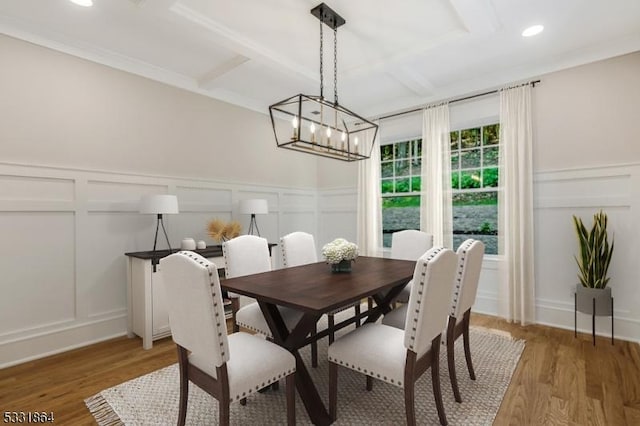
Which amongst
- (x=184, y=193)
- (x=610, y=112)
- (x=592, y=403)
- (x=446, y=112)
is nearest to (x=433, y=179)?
(x=446, y=112)

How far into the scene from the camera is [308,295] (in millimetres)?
1900

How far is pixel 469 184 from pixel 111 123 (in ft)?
14.0

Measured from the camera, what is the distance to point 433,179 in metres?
4.25

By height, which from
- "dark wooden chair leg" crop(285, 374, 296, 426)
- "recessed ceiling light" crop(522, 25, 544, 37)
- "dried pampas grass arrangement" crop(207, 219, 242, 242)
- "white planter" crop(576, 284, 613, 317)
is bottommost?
"dark wooden chair leg" crop(285, 374, 296, 426)

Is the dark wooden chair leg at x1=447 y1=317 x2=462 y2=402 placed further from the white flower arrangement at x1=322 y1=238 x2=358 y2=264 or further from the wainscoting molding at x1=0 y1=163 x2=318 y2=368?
the wainscoting molding at x1=0 y1=163 x2=318 y2=368

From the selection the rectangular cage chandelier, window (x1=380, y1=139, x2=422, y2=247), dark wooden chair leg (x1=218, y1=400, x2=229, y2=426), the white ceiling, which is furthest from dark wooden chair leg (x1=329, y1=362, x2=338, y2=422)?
window (x1=380, y1=139, x2=422, y2=247)

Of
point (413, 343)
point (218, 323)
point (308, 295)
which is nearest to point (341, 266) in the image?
point (308, 295)

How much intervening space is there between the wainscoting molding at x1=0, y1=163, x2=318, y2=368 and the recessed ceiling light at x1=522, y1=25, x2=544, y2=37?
392 centimetres

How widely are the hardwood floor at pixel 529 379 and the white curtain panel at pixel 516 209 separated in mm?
460

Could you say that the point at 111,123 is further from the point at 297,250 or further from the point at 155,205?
the point at 297,250

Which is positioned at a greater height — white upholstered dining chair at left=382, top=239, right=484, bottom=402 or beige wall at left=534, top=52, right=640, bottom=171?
beige wall at left=534, top=52, right=640, bottom=171

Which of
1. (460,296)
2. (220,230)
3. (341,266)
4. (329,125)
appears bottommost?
(460,296)

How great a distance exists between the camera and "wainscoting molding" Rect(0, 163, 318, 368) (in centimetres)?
271

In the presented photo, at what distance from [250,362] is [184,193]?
276 centimetres
